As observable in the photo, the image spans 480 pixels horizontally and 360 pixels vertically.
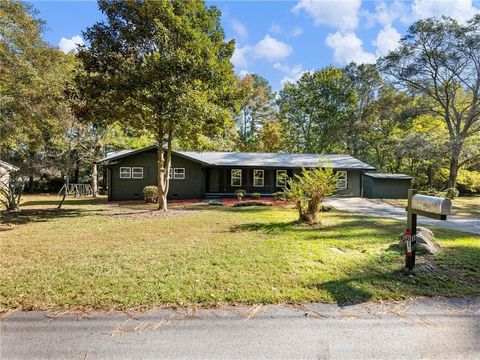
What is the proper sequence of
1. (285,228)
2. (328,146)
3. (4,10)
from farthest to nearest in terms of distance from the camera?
(328,146) → (4,10) → (285,228)

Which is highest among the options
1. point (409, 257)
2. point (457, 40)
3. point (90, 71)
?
point (457, 40)

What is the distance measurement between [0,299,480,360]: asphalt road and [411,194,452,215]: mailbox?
128 cm

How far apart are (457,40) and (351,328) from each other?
2652 cm

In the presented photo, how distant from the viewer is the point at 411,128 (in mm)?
30484

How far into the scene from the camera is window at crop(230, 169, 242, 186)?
21.4 metres

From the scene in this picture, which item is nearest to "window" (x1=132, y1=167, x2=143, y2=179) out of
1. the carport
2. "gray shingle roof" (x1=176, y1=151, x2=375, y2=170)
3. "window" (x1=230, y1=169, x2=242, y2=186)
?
"gray shingle roof" (x1=176, y1=151, x2=375, y2=170)

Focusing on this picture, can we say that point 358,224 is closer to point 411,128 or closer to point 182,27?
Answer: point 182,27

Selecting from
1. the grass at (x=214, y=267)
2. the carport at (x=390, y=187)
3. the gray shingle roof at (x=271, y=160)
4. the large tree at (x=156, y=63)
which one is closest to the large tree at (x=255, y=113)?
the gray shingle roof at (x=271, y=160)

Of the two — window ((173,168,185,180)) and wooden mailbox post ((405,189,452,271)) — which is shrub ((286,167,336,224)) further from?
window ((173,168,185,180))

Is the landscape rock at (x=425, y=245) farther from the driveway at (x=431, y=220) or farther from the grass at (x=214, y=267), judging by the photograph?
the driveway at (x=431, y=220)

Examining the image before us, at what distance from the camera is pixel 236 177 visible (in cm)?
2145

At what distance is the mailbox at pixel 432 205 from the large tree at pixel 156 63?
7.87 m

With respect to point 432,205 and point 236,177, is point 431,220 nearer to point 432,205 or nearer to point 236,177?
point 432,205

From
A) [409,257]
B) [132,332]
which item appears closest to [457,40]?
[409,257]
